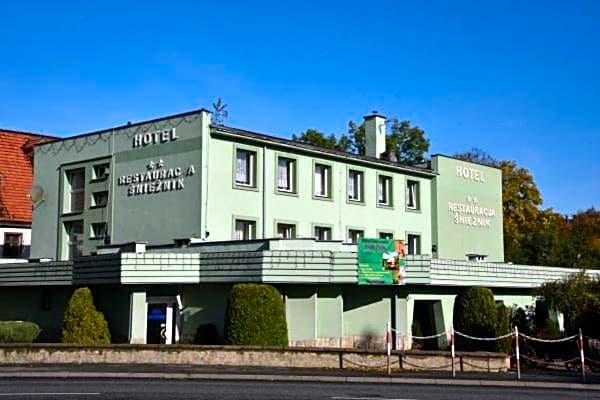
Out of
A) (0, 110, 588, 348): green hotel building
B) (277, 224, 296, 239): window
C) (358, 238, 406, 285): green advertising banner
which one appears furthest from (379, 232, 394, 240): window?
(358, 238, 406, 285): green advertising banner

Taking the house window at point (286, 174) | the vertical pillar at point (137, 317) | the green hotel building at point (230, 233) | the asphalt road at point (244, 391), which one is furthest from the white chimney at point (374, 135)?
the asphalt road at point (244, 391)

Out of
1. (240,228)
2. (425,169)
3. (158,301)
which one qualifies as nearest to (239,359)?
(158,301)

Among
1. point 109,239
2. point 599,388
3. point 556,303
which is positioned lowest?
point 599,388

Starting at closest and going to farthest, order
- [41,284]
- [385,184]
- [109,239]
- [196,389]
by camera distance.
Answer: [196,389] → [41,284] → [109,239] → [385,184]

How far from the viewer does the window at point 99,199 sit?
3462cm

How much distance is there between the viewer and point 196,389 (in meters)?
17.1

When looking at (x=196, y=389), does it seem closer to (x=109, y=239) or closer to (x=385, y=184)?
(x=109, y=239)

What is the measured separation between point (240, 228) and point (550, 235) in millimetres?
38548

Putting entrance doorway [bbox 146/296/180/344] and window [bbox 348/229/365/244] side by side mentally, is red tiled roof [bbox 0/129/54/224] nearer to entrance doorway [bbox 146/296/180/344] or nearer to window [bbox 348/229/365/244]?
entrance doorway [bbox 146/296/180/344]

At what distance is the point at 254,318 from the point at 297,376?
170 inches

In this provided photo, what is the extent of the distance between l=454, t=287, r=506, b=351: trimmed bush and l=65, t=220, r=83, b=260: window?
1664 centimetres

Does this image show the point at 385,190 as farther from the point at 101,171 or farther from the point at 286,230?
the point at 101,171

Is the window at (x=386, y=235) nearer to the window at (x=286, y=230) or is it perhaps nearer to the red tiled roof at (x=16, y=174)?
the window at (x=286, y=230)

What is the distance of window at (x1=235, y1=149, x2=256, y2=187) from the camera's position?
31.8 meters
